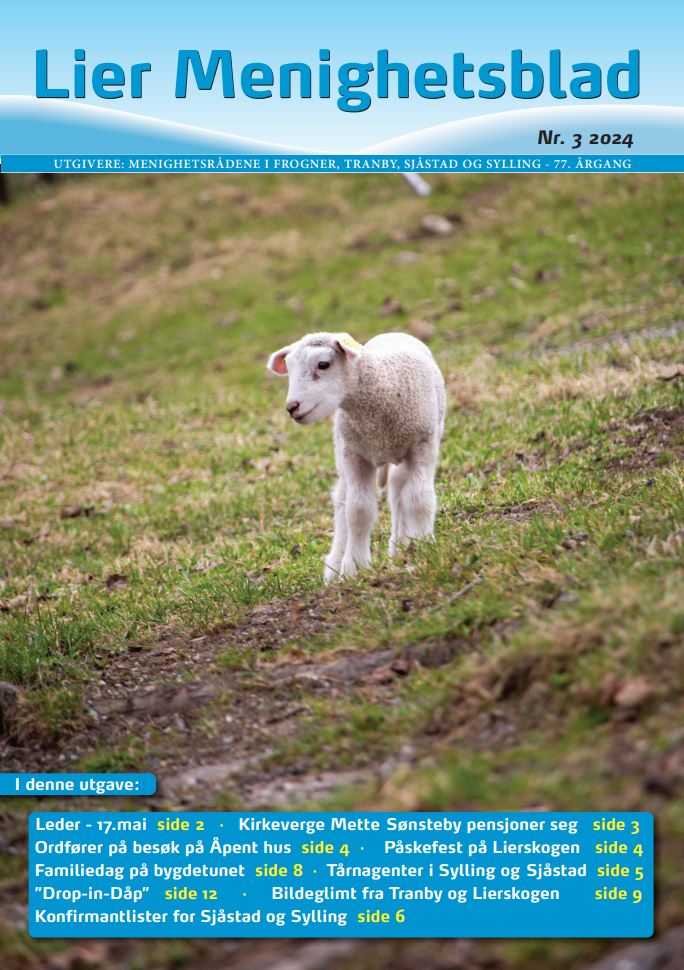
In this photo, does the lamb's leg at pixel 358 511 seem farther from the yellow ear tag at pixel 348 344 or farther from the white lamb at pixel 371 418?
the yellow ear tag at pixel 348 344

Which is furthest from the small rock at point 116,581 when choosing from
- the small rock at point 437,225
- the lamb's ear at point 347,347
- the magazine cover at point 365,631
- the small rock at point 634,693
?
the small rock at point 437,225

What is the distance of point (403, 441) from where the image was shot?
771cm

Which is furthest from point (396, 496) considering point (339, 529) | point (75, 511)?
point (75, 511)

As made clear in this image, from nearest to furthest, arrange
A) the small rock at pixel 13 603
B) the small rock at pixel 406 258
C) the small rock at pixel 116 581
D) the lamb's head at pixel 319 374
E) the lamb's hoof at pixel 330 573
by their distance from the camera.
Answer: the lamb's head at pixel 319 374, the lamb's hoof at pixel 330 573, the small rock at pixel 13 603, the small rock at pixel 116 581, the small rock at pixel 406 258

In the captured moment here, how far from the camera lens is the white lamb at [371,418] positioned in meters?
7.30

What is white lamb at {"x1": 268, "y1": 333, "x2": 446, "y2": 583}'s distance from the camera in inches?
287

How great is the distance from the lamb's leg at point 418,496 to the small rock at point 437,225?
13775mm

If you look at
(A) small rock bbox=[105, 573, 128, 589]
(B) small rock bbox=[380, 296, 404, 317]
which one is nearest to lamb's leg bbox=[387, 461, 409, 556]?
(A) small rock bbox=[105, 573, 128, 589]

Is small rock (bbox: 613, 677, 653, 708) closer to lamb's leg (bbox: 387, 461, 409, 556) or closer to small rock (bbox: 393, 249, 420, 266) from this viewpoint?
lamb's leg (bbox: 387, 461, 409, 556)

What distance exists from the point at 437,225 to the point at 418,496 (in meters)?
14.3

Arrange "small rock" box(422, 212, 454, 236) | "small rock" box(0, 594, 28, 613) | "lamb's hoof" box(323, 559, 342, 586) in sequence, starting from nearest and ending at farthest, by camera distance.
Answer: "lamb's hoof" box(323, 559, 342, 586) < "small rock" box(0, 594, 28, 613) < "small rock" box(422, 212, 454, 236)

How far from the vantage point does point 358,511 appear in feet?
25.5

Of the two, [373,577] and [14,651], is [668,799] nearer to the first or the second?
[373,577]

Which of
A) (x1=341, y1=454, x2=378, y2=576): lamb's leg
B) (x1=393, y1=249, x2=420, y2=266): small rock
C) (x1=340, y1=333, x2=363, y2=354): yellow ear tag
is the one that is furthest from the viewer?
(x1=393, y1=249, x2=420, y2=266): small rock
